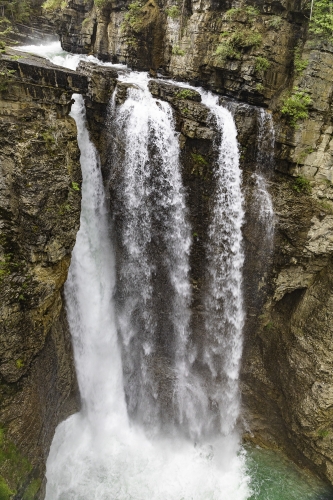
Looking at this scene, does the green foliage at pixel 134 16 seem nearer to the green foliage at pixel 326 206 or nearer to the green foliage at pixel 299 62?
the green foliage at pixel 299 62

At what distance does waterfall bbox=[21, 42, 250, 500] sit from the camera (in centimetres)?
1309

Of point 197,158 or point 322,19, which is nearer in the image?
point 322,19

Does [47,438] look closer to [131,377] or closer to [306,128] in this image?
[131,377]

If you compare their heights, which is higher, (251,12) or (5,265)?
(251,12)

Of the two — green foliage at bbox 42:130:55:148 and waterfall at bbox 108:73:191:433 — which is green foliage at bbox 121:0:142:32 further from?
green foliage at bbox 42:130:55:148

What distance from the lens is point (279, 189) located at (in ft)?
46.2

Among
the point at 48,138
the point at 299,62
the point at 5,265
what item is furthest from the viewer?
the point at 299,62

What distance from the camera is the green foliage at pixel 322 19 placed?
1284 centimetres

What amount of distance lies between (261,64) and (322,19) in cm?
267

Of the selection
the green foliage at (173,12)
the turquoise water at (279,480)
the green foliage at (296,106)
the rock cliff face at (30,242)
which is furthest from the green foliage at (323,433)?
the green foliage at (173,12)

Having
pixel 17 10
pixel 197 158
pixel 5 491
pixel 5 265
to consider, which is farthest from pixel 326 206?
pixel 17 10

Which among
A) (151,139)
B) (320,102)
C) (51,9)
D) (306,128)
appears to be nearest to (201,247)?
(151,139)

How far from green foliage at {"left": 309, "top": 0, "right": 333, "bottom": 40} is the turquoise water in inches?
711

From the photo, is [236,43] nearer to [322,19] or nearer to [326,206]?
[322,19]
